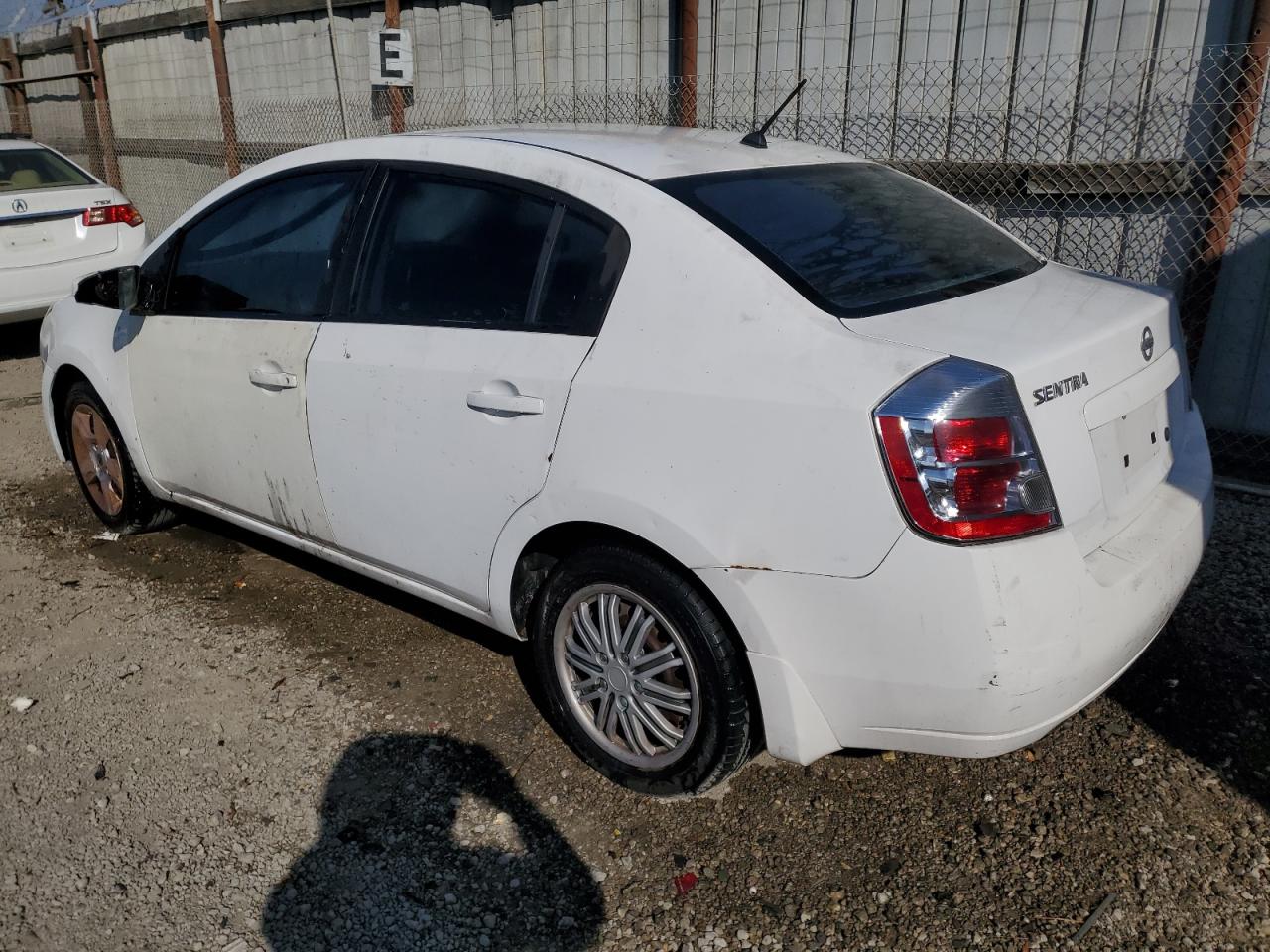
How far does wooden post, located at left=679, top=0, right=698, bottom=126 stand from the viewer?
6.93 m

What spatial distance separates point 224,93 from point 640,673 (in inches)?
400

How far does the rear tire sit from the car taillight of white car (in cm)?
359

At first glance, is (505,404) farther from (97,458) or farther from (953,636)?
(97,458)

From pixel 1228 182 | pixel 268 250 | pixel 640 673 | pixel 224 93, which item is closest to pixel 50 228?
pixel 224 93

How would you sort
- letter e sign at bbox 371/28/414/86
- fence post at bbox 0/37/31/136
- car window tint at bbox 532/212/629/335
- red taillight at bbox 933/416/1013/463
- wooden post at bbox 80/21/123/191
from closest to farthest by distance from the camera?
1. red taillight at bbox 933/416/1013/463
2. car window tint at bbox 532/212/629/335
3. letter e sign at bbox 371/28/414/86
4. wooden post at bbox 80/21/123/191
5. fence post at bbox 0/37/31/136

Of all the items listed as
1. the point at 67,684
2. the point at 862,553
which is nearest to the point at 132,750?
the point at 67,684

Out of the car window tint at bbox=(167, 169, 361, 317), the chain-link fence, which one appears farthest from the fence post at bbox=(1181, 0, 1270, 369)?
the car window tint at bbox=(167, 169, 361, 317)

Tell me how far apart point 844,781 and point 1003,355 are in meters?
Answer: 1.36

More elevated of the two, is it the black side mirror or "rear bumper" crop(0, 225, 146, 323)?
the black side mirror

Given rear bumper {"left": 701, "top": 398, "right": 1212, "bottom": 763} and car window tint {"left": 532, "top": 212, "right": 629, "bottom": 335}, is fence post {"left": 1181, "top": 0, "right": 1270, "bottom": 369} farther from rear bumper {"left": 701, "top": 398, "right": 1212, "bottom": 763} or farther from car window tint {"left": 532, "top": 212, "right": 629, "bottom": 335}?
car window tint {"left": 532, "top": 212, "right": 629, "bottom": 335}

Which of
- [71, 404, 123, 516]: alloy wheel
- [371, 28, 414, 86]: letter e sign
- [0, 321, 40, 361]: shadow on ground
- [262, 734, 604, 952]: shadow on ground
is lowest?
[0, 321, 40, 361]: shadow on ground

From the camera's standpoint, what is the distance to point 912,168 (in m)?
6.23

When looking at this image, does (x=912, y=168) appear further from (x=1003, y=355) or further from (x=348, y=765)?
(x=348, y=765)

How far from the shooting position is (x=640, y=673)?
2.92 metres
